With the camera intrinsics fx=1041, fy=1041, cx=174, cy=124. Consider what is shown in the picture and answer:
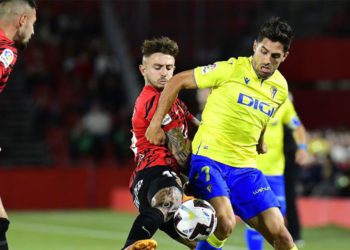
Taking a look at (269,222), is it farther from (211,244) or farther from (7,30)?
(7,30)

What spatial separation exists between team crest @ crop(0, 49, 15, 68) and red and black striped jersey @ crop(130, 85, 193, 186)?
1.56 metres

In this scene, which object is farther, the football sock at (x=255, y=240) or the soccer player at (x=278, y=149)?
→ the soccer player at (x=278, y=149)

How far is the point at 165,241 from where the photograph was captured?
14.4m

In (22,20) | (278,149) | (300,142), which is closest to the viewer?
(22,20)

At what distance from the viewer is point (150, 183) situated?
8.46 meters

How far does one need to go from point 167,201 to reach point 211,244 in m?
0.87

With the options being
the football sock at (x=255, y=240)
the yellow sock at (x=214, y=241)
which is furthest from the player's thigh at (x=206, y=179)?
the football sock at (x=255, y=240)

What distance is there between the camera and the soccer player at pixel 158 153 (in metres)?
8.25

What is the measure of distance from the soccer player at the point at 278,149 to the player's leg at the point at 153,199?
3354 mm

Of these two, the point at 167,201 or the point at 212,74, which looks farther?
the point at 212,74

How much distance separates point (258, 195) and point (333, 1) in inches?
744

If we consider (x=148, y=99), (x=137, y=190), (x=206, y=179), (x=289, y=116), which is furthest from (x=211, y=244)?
(x=289, y=116)

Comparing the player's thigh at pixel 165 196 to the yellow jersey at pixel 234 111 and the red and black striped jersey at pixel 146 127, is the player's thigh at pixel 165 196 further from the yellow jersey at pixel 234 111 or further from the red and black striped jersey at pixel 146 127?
the yellow jersey at pixel 234 111

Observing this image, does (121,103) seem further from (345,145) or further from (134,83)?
(345,145)
